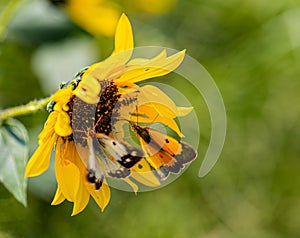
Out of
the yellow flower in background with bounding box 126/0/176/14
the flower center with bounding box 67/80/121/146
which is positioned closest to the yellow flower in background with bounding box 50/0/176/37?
the yellow flower in background with bounding box 126/0/176/14

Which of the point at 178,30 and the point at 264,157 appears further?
the point at 178,30

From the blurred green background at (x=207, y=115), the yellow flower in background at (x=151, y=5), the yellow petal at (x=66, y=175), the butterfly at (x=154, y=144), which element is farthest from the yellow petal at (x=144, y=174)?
the yellow flower in background at (x=151, y=5)

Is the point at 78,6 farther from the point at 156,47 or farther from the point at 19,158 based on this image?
→ the point at 19,158

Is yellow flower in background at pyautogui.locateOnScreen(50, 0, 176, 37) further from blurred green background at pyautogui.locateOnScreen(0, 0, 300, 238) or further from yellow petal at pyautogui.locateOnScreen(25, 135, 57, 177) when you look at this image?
yellow petal at pyautogui.locateOnScreen(25, 135, 57, 177)

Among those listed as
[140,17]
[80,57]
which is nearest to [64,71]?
[80,57]

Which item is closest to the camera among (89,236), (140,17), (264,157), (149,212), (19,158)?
(19,158)

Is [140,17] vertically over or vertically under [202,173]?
over

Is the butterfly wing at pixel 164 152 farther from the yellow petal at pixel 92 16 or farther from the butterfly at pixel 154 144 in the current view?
the yellow petal at pixel 92 16
